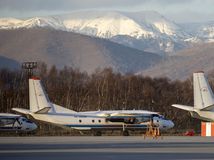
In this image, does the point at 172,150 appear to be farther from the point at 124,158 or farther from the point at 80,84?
the point at 80,84

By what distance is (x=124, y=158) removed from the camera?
44875 millimetres

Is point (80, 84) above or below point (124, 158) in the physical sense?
above

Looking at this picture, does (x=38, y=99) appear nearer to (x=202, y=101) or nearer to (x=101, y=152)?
(x=202, y=101)

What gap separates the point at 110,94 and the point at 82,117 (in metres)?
44.3

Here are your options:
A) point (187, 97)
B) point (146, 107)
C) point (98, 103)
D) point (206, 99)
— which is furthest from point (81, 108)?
point (206, 99)

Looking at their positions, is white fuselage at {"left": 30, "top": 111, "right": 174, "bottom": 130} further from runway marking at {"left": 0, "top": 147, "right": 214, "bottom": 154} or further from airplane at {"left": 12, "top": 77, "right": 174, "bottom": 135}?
runway marking at {"left": 0, "top": 147, "right": 214, "bottom": 154}

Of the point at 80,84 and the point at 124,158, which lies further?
the point at 80,84

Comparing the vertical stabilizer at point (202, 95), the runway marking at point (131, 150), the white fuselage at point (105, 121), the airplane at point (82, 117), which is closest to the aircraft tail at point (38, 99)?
the airplane at point (82, 117)

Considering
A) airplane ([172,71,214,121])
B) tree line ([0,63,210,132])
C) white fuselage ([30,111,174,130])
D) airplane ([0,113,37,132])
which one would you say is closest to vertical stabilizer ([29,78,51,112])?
white fuselage ([30,111,174,130])

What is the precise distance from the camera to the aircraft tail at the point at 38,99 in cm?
8294

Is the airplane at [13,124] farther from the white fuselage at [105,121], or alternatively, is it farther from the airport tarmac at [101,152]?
the airport tarmac at [101,152]

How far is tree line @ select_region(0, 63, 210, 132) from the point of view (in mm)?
117438

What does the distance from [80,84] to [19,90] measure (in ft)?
59.4

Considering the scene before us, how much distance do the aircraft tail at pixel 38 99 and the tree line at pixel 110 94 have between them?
2878 cm
